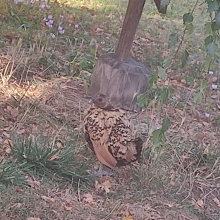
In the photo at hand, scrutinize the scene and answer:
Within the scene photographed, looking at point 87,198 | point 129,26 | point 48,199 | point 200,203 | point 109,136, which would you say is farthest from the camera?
point 129,26

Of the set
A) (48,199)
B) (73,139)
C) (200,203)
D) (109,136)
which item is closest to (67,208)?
(48,199)

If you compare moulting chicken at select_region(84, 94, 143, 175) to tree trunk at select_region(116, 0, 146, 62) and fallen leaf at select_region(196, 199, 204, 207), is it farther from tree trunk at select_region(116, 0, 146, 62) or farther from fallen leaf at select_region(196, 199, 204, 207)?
tree trunk at select_region(116, 0, 146, 62)

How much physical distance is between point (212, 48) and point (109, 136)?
1.18m

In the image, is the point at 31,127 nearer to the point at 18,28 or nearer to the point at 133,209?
the point at 133,209

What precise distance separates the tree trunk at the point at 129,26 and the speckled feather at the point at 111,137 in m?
1.33

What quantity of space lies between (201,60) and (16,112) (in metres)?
3.20

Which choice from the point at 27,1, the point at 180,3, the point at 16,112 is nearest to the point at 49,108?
the point at 16,112

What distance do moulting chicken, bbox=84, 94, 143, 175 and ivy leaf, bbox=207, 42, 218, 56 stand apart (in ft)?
3.81

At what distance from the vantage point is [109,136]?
3029 mm

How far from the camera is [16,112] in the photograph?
144 inches

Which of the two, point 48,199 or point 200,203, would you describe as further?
point 200,203

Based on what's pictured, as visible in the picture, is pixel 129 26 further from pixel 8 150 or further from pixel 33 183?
pixel 33 183

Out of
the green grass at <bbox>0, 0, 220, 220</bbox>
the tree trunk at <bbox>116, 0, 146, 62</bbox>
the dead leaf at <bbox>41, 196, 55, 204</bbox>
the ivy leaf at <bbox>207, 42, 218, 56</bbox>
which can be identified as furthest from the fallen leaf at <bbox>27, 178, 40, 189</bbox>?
the tree trunk at <bbox>116, 0, 146, 62</bbox>

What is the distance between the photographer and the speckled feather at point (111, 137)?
303 cm
